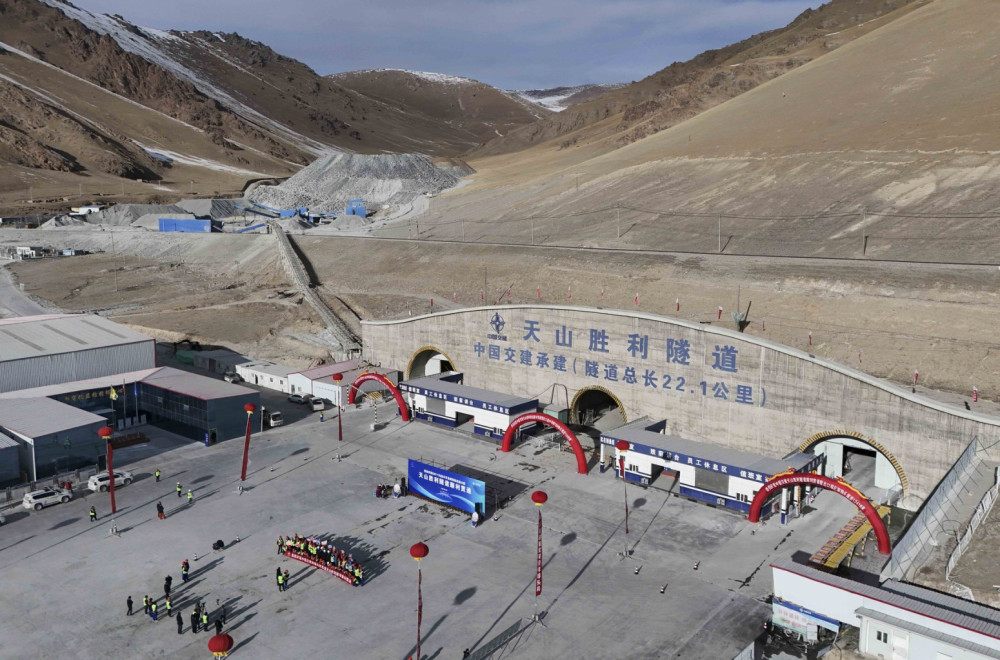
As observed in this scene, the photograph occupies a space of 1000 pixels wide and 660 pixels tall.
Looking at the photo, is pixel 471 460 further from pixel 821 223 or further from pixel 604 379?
pixel 821 223

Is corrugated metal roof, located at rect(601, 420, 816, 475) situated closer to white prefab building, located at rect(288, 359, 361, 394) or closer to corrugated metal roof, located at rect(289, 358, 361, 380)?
white prefab building, located at rect(288, 359, 361, 394)

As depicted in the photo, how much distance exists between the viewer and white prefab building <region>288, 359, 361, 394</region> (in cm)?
5441

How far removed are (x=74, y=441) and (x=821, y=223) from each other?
62807 millimetres

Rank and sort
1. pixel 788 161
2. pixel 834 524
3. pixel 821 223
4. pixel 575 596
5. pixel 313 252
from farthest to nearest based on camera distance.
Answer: pixel 313 252
pixel 788 161
pixel 821 223
pixel 834 524
pixel 575 596

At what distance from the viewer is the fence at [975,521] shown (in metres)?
26.0

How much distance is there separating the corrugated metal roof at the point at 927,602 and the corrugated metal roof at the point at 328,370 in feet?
119

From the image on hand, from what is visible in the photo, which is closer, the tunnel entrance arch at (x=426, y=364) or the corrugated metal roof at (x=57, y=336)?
the corrugated metal roof at (x=57, y=336)

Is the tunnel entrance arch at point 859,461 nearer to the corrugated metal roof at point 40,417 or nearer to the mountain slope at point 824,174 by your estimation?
the mountain slope at point 824,174

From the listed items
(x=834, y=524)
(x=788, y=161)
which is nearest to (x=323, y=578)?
(x=834, y=524)

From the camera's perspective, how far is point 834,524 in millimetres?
33625

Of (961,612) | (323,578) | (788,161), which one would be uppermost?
(788,161)

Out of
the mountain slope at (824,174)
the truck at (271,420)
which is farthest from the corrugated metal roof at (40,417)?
the mountain slope at (824,174)

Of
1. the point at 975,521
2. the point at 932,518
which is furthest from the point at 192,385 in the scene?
the point at 975,521

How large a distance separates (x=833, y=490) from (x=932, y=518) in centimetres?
401
